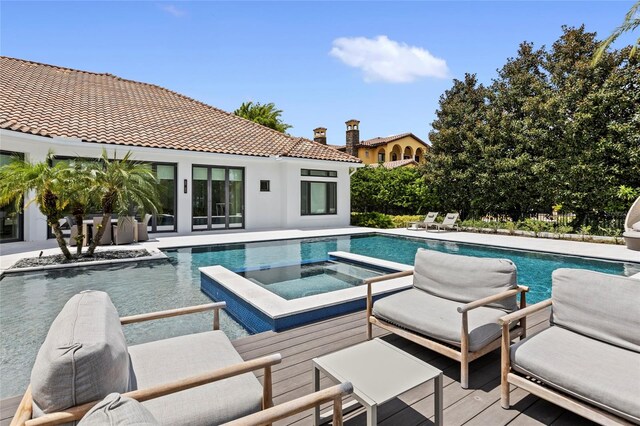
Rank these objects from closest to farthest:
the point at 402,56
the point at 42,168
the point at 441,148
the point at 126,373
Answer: the point at 126,373
the point at 42,168
the point at 441,148
the point at 402,56

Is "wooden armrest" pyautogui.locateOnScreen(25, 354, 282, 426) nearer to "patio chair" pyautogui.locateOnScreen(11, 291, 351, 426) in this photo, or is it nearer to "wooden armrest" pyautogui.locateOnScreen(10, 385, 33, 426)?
"patio chair" pyautogui.locateOnScreen(11, 291, 351, 426)

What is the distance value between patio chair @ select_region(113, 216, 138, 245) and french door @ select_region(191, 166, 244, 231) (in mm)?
3179

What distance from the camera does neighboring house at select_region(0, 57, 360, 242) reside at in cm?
1186

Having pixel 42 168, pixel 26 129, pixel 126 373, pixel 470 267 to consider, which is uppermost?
pixel 26 129

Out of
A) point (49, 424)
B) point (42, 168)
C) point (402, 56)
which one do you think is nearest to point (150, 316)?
point (49, 424)

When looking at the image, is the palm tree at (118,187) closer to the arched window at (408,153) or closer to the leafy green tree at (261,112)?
the leafy green tree at (261,112)

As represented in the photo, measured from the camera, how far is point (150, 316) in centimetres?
287

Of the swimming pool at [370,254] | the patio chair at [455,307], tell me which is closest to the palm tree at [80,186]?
the swimming pool at [370,254]

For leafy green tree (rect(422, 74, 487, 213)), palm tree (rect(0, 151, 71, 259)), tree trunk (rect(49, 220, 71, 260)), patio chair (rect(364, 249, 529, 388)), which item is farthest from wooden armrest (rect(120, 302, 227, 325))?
leafy green tree (rect(422, 74, 487, 213))

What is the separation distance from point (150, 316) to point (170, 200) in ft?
41.2

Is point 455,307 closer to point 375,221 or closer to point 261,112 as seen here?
point 375,221

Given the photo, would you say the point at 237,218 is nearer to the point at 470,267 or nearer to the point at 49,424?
the point at 470,267

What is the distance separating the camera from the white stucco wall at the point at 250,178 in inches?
458

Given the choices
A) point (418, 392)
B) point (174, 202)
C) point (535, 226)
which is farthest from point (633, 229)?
point (174, 202)
